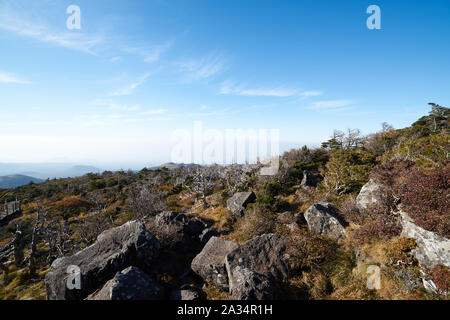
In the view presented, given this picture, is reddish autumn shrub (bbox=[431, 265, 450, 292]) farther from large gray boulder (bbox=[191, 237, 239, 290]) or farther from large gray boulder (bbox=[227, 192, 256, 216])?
large gray boulder (bbox=[227, 192, 256, 216])

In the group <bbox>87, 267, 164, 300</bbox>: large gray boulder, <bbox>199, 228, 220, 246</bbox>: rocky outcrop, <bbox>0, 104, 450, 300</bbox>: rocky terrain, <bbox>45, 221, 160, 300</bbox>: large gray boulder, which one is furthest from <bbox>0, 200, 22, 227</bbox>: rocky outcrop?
<bbox>87, 267, 164, 300</bbox>: large gray boulder

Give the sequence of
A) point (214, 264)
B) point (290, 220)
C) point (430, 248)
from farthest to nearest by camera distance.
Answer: point (290, 220), point (214, 264), point (430, 248)

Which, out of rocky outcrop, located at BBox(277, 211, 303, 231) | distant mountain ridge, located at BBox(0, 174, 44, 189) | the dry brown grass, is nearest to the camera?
the dry brown grass

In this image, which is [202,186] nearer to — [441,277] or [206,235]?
[206,235]

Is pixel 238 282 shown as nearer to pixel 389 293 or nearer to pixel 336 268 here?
pixel 336 268

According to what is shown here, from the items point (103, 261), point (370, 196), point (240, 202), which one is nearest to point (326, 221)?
point (370, 196)
